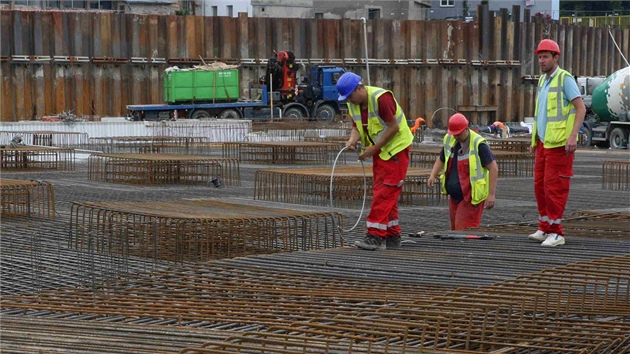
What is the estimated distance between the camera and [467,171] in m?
9.59

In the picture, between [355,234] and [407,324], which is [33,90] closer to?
[355,234]

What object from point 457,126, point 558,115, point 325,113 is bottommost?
point 325,113

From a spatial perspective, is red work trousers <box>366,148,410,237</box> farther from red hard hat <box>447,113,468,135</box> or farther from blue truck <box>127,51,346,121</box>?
blue truck <box>127,51,346,121</box>

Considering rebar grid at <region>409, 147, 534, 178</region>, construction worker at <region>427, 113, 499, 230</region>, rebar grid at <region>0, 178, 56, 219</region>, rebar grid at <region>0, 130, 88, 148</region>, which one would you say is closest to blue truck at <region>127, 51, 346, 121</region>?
rebar grid at <region>0, 130, 88, 148</region>

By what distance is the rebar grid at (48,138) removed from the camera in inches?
944

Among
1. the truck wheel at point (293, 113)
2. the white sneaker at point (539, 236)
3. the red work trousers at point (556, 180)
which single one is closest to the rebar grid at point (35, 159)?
the white sneaker at point (539, 236)

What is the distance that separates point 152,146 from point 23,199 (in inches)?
332

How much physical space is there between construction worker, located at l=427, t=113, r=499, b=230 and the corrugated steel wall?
29.1 metres

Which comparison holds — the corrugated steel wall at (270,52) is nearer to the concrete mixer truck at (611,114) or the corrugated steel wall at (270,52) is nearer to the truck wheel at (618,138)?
the concrete mixer truck at (611,114)

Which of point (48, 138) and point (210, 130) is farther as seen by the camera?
point (210, 130)

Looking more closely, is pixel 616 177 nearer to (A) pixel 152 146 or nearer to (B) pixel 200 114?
(A) pixel 152 146

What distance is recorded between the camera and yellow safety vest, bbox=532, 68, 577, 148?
859 cm

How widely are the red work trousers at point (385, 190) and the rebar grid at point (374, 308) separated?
4.12 ft

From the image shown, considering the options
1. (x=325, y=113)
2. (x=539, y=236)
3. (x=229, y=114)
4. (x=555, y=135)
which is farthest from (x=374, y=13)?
(x=555, y=135)
